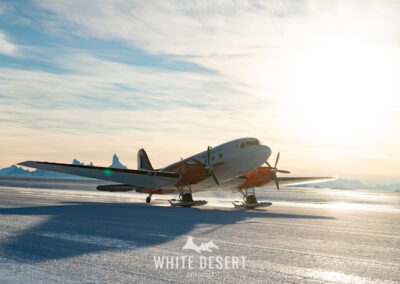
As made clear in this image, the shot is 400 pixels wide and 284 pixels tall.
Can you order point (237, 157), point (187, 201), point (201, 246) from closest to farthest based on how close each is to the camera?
point (201, 246) → point (237, 157) → point (187, 201)

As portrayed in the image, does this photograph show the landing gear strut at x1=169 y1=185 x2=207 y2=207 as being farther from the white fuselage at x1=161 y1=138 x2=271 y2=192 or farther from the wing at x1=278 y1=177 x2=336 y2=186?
the wing at x1=278 y1=177 x2=336 y2=186

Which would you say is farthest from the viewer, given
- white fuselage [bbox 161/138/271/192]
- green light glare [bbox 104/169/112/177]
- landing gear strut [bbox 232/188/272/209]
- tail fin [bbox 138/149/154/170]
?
tail fin [bbox 138/149/154/170]

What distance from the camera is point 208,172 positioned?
32219 mm

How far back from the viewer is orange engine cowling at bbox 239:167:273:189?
34719 mm

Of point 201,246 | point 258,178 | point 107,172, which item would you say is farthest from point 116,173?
point 201,246

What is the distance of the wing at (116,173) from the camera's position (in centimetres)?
3084

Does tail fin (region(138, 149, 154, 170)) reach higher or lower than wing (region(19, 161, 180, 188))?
higher

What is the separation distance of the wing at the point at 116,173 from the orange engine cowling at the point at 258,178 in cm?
682

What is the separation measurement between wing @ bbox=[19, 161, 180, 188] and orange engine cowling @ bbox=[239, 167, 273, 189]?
6821mm

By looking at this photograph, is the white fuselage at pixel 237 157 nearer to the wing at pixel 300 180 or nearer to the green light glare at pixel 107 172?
the green light glare at pixel 107 172

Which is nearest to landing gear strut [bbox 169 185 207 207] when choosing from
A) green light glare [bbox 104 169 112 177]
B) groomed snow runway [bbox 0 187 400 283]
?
green light glare [bbox 104 169 112 177]

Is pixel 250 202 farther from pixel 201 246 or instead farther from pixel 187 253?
pixel 187 253

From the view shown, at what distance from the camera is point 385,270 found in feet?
29.9

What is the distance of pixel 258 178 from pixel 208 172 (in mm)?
5573
